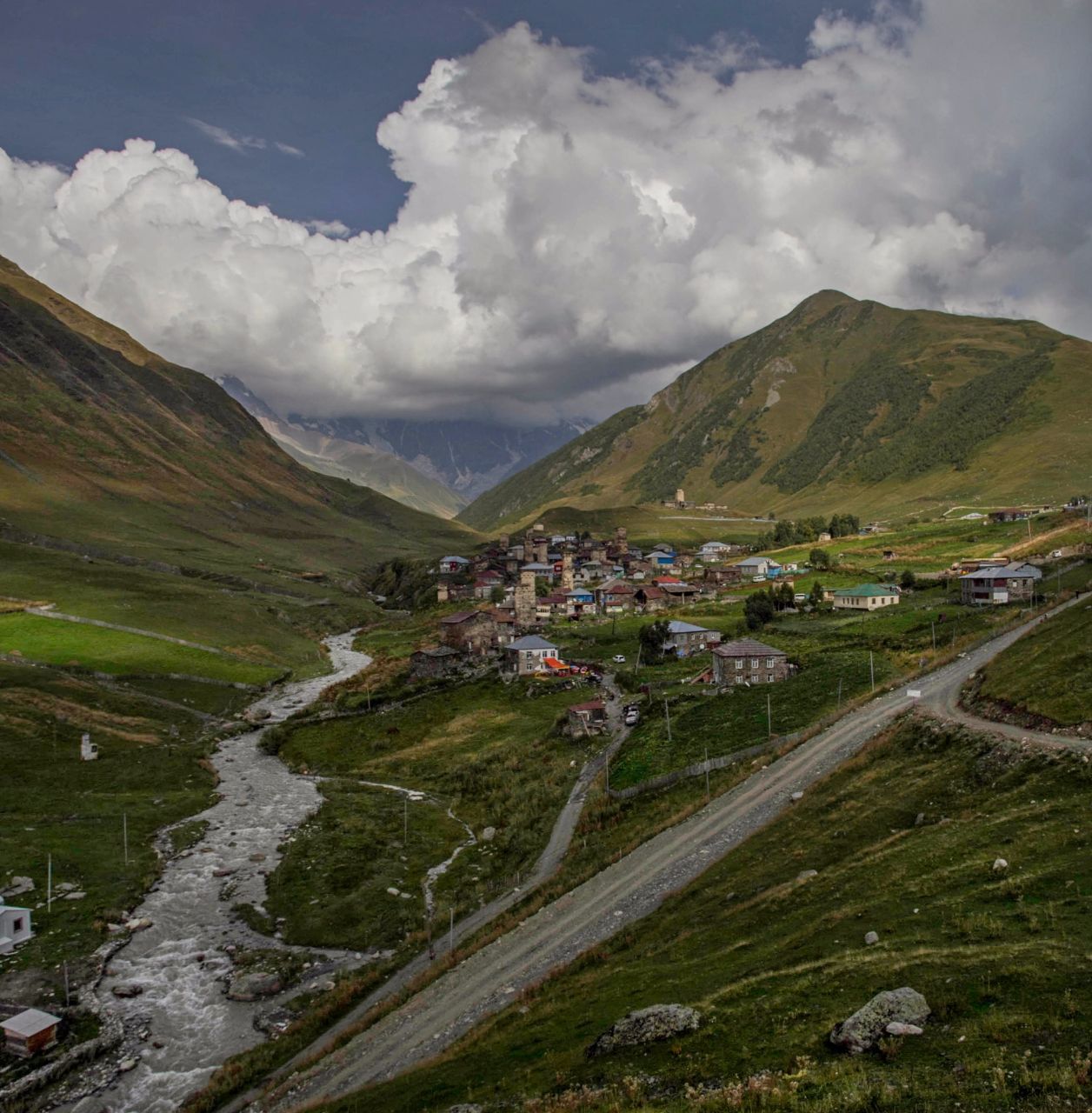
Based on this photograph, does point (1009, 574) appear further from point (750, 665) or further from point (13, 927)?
point (13, 927)

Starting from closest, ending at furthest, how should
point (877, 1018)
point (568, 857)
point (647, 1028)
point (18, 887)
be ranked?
point (877, 1018) → point (647, 1028) → point (18, 887) → point (568, 857)

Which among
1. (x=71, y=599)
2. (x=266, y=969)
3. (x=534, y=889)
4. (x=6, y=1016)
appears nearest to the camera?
(x=6, y=1016)

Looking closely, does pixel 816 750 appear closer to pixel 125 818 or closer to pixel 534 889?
pixel 534 889

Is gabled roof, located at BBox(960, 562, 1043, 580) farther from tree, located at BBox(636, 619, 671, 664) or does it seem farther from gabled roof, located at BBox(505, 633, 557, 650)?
gabled roof, located at BBox(505, 633, 557, 650)

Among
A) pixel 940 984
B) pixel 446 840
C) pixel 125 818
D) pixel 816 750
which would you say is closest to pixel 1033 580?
pixel 816 750

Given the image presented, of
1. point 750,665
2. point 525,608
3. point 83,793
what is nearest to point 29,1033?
point 83,793

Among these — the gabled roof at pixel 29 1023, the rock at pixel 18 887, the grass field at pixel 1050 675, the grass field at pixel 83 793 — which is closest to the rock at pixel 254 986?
the gabled roof at pixel 29 1023
